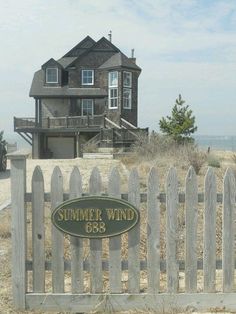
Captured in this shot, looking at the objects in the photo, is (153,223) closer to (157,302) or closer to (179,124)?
(157,302)

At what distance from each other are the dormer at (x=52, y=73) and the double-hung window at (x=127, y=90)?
591 cm

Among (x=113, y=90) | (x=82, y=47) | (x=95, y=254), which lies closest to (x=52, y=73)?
(x=82, y=47)

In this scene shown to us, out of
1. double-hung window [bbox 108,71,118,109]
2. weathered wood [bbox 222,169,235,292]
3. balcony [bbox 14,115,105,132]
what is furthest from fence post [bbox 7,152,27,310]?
double-hung window [bbox 108,71,118,109]

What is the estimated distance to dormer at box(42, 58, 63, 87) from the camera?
43594 millimetres

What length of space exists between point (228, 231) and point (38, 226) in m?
1.95

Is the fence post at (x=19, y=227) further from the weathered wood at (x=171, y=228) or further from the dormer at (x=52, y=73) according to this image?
the dormer at (x=52, y=73)

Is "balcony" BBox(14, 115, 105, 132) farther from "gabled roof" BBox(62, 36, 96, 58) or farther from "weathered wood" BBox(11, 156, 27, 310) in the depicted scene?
"weathered wood" BBox(11, 156, 27, 310)

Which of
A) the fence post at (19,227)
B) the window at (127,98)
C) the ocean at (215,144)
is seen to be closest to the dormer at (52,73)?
the window at (127,98)

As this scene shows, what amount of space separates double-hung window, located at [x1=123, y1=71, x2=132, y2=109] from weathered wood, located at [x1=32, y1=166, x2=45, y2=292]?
1447 inches

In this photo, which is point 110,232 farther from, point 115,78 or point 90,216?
point 115,78

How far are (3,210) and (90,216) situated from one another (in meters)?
6.50

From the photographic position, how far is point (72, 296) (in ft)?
17.2

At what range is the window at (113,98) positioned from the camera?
41.9m

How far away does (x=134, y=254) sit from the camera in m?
5.16
